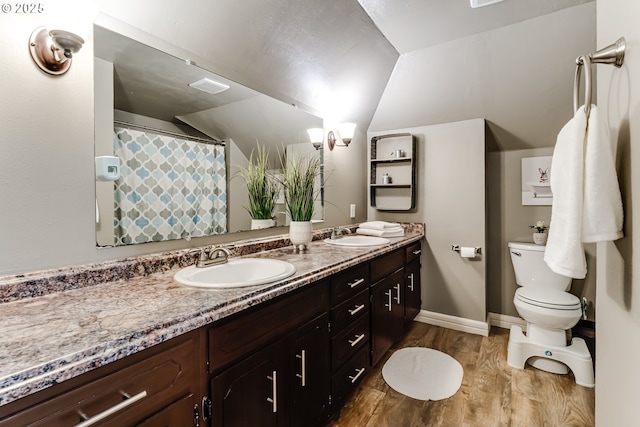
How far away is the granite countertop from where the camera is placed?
0.56 metres

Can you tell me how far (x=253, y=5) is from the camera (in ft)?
4.71

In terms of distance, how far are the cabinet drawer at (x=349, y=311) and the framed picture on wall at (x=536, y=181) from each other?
6.15 feet

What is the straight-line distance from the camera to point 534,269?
2.36m

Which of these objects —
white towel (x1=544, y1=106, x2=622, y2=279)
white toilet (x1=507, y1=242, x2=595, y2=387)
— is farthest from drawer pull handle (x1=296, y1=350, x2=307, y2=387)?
white toilet (x1=507, y1=242, x2=595, y2=387)

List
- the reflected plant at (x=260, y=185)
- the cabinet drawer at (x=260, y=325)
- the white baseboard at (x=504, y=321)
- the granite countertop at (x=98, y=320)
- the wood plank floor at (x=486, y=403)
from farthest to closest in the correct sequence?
1. the white baseboard at (x=504, y=321)
2. the reflected plant at (x=260, y=185)
3. the wood plank floor at (x=486, y=403)
4. the cabinet drawer at (x=260, y=325)
5. the granite countertop at (x=98, y=320)

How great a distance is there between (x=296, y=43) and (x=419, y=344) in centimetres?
232

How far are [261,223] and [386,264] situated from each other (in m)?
0.88

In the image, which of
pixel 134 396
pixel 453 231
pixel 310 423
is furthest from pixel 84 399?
pixel 453 231

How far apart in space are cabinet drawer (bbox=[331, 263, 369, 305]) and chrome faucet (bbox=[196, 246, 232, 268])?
1.73 feet

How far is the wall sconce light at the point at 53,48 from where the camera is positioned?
3.05ft

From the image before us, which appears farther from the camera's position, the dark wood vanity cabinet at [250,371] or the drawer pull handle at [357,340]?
the drawer pull handle at [357,340]

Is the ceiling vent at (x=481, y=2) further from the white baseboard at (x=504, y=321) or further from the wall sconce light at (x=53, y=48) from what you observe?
the white baseboard at (x=504, y=321)

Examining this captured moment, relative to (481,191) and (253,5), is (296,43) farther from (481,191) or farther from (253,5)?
(481,191)

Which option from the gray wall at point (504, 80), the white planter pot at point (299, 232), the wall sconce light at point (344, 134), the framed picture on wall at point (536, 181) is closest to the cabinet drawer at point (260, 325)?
the white planter pot at point (299, 232)
